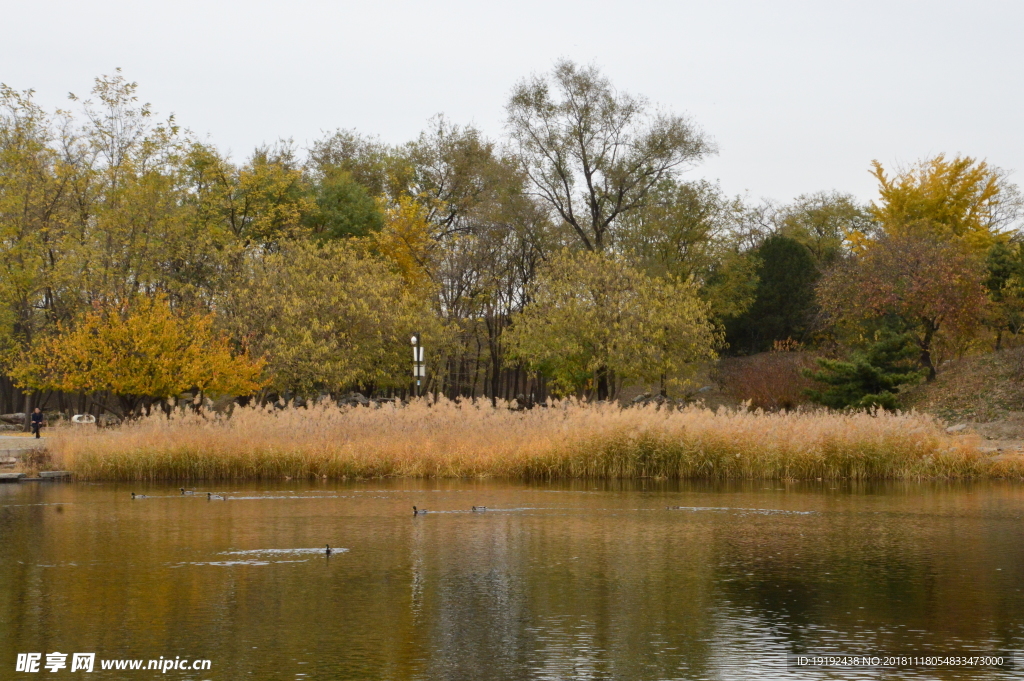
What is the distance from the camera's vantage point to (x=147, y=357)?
107ft

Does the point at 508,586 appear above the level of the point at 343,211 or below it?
below

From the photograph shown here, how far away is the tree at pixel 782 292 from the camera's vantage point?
5438cm

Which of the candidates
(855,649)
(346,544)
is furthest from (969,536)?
(346,544)

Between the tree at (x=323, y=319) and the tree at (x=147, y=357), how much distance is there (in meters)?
2.49

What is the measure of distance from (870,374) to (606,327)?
33.0 feet

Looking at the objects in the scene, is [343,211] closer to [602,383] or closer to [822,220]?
[602,383]

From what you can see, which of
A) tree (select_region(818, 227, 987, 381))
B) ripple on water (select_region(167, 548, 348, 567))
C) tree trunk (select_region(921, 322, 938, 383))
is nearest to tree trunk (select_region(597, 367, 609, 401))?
tree (select_region(818, 227, 987, 381))

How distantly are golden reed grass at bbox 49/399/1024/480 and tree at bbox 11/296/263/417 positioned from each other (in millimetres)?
8105

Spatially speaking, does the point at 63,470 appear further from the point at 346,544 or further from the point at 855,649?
the point at 855,649

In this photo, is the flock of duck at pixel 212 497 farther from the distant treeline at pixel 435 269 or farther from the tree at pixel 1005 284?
the tree at pixel 1005 284

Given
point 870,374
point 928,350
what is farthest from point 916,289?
point 870,374

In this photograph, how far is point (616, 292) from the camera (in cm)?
4400

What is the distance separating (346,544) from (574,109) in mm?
41288

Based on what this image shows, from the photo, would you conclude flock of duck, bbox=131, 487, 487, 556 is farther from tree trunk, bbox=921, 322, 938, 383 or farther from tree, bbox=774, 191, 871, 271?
tree, bbox=774, 191, 871, 271
